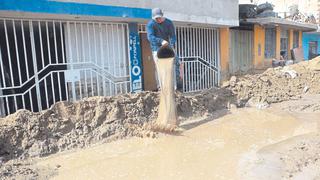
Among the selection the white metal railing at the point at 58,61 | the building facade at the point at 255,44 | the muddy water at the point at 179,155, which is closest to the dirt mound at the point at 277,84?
the building facade at the point at 255,44

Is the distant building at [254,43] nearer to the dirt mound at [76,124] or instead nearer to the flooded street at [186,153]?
the flooded street at [186,153]

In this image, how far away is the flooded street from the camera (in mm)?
4441

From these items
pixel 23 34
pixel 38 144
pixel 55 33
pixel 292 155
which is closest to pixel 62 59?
pixel 55 33

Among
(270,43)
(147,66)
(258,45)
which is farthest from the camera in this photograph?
(270,43)

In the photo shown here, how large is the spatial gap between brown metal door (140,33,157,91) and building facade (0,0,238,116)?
31mm

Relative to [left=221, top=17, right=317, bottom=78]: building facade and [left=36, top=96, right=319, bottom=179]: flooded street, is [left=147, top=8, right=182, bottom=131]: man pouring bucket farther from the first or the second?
[left=221, top=17, right=317, bottom=78]: building facade

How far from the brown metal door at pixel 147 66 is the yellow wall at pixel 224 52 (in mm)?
3315

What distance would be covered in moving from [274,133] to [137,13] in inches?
172

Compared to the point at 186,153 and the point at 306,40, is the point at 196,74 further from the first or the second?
the point at 306,40

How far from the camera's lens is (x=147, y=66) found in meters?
9.69

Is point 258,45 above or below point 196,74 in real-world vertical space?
above

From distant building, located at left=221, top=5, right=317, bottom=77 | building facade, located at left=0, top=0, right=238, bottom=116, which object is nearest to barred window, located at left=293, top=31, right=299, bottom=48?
distant building, located at left=221, top=5, right=317, bottom=77

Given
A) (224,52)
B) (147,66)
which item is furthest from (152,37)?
(224,52)

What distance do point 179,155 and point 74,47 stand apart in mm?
4113
